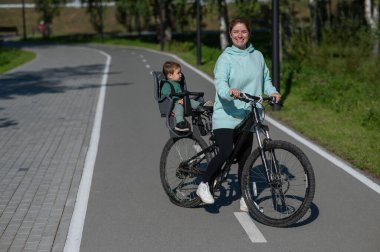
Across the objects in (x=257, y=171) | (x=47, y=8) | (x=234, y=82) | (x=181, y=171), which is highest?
(x=47, y=8)

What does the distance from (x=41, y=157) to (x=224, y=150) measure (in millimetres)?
4259

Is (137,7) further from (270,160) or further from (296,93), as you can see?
(270,160)

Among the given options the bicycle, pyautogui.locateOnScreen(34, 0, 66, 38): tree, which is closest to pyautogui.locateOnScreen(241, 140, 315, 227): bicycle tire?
the bicycle

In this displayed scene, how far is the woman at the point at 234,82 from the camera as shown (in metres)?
5.81

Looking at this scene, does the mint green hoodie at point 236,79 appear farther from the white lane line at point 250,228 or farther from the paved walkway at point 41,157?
the paved walkway at point 41,157

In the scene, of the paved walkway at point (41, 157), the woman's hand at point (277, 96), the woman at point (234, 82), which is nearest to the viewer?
the woman's hand at point (277, 96)

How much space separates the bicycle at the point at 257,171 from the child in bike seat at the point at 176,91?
0.30 ft

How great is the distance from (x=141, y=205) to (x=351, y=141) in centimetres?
442

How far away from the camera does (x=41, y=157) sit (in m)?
9.40

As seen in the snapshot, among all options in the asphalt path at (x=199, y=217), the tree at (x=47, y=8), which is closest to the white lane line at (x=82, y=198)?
the asphalt path at (x=199, y=217)

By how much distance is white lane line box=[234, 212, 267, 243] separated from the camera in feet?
18.3

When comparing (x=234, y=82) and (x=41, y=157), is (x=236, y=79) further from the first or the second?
(x=41, y=157)

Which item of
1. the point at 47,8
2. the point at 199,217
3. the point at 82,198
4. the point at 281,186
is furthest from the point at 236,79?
the point at 47,8

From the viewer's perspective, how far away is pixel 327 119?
480 inches
